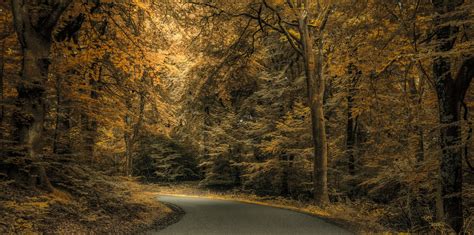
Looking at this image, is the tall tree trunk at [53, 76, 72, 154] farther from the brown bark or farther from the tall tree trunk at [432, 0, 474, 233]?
the tall tree trunk at [432, 0, 474, 233]

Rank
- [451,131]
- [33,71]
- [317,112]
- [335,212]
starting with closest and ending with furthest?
[451,131], [33,71], [335,212], [317,112]

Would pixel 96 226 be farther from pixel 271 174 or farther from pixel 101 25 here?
pixel 271 174

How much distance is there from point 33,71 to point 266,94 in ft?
46.5

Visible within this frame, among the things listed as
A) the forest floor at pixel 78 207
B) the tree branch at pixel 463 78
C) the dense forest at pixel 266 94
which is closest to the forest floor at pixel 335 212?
the dense forest at pixel 266 94

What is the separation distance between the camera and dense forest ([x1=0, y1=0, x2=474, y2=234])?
8.43m

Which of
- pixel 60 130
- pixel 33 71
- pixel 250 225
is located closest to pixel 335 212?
pixel 250 225

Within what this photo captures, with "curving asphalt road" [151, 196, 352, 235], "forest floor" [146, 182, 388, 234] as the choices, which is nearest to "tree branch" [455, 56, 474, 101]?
"forest floor" [146, 182, 388, 234]

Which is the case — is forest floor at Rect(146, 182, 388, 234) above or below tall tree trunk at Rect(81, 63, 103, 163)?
below

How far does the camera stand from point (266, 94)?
21.3 meters

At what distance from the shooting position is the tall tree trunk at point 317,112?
1642cm

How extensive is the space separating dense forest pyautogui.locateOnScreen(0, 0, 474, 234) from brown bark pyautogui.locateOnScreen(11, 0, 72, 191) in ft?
0.10

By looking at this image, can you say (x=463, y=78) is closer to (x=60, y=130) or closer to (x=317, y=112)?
(x=317, y=112)

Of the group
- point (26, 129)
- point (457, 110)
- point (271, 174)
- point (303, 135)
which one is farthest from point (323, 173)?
point (26, 129)

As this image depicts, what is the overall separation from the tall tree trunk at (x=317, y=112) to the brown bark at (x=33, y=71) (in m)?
11.2
